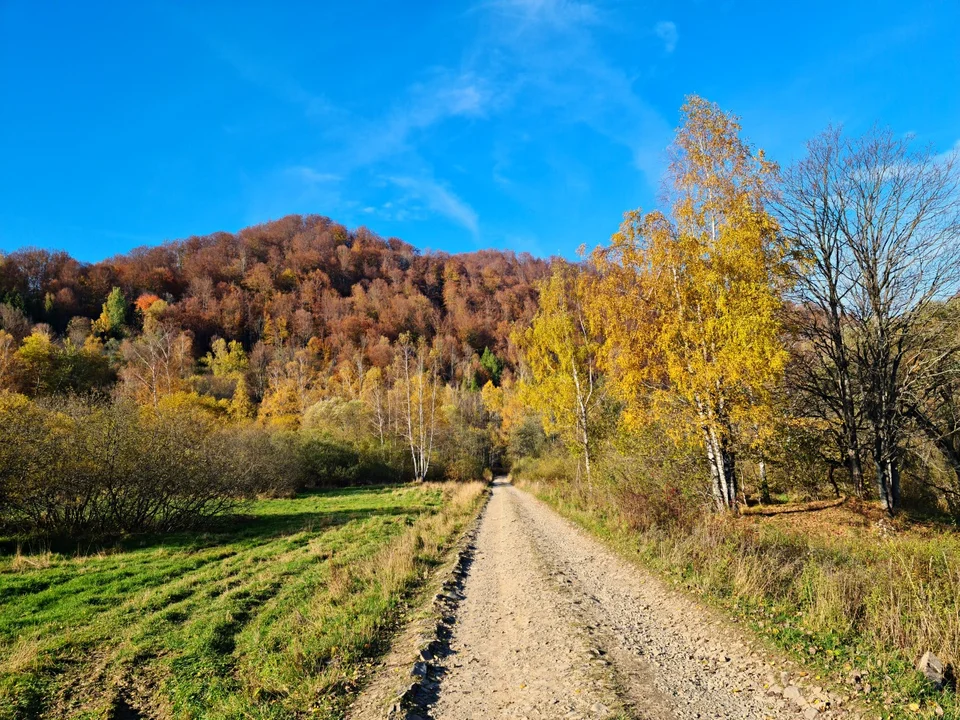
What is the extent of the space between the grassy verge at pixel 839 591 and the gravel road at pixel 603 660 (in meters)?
0.43

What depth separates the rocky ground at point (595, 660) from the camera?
431 cm

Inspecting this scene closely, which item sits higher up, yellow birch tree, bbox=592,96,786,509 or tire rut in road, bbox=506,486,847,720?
yellow birch tree, bbox=592,96,786,509

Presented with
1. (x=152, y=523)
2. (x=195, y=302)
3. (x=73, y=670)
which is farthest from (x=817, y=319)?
(x=195, y=302)

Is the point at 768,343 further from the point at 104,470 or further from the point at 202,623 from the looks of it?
the point at 104,470

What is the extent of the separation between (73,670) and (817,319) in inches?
717

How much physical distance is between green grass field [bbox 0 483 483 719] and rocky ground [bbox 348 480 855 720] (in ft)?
3.85

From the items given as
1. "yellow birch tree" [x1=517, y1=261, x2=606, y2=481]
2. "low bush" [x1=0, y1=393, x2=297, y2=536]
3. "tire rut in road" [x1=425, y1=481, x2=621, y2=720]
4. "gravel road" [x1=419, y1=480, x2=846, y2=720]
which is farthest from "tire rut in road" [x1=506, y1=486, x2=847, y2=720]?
"low bush" [x1=0, y1=393, x2=297, y2=536]

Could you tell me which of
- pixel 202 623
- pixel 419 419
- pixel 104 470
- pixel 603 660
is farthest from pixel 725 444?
pixel 419 419

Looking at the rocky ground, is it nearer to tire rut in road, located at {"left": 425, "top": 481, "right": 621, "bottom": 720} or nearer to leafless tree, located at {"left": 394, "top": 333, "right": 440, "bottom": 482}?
tire rut in road, located at {"left": 425, "top": 481, "right": 621, "bottom": 720}

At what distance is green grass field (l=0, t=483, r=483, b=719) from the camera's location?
17.1 feet

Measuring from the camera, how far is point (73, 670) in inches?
241

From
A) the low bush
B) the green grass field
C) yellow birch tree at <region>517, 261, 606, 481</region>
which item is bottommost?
the green grass field

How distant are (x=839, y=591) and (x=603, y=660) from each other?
3385 millimetres

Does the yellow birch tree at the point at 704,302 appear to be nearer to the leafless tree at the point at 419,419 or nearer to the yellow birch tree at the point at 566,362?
the yellow birch tree at the point at 566,362
